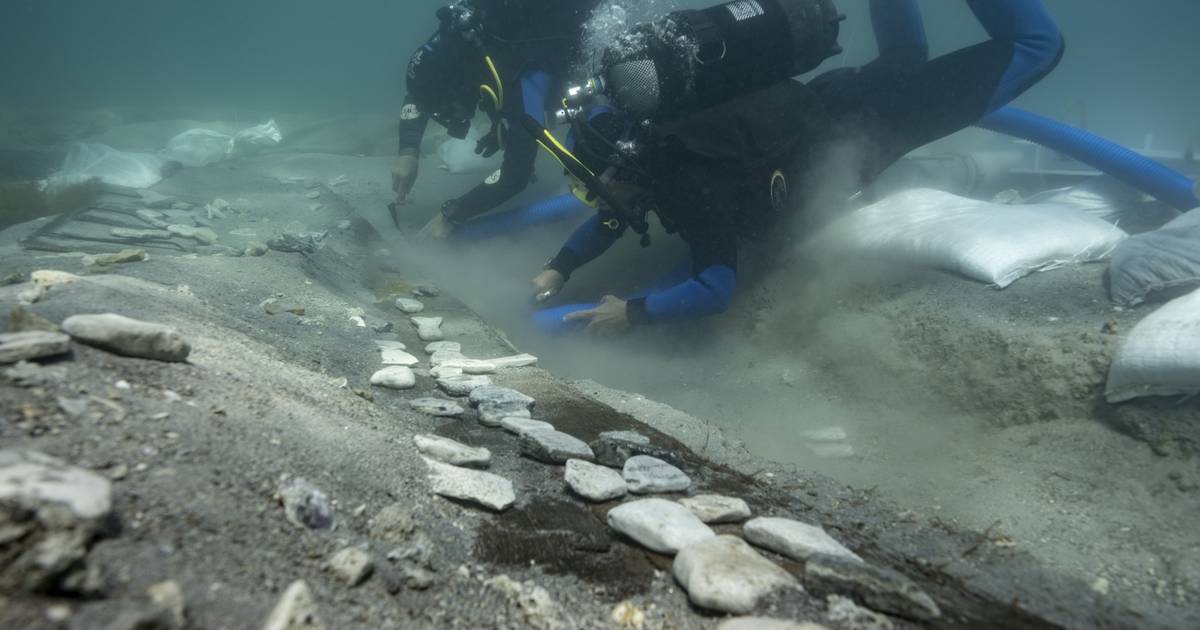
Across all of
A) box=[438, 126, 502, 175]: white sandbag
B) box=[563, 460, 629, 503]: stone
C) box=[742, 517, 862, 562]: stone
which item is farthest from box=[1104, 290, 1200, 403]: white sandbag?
box=[438, 126, 502, 175]: white sandbag

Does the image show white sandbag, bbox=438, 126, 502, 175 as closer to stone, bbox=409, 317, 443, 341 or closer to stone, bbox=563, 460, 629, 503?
stone, bbox=409, 317, 443, 341

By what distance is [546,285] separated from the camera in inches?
203

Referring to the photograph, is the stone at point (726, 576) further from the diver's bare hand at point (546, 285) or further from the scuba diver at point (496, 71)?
the scuba diver at point (496, 71)

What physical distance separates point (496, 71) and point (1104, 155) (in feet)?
18.8

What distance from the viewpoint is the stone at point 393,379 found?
105 inches

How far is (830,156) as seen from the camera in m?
4.33

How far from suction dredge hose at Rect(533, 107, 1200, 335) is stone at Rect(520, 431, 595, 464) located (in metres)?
2.71

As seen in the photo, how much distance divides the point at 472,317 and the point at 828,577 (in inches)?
145

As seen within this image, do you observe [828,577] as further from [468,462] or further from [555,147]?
[555,147]

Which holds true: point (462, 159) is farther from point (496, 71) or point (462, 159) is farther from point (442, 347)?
point (442, 347)

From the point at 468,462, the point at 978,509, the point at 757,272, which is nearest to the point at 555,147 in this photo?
the point at 757,272

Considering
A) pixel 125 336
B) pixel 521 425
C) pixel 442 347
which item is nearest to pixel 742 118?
pixel 442 347

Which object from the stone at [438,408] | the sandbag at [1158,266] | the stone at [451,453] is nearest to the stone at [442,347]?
the stone at [438,408]

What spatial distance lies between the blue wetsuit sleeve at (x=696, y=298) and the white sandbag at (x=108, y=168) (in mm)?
7667
